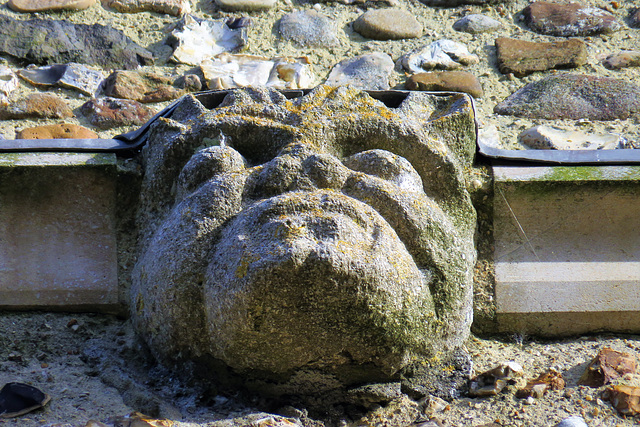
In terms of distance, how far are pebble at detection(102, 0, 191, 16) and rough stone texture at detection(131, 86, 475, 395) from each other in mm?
1655

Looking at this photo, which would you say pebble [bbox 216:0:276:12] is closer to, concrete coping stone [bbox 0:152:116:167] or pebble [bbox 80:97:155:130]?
pebble [bbox 80:97:155:130]

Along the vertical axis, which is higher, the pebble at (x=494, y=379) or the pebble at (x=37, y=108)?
the pebble at (x=37, y=108)

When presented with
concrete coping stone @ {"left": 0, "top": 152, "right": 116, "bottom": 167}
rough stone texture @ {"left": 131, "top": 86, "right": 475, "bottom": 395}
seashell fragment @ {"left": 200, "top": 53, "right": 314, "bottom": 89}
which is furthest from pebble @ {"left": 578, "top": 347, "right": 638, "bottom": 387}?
seashell fragment @ {"left": 200, "top": 53, "right": 314, "bottom": 89}

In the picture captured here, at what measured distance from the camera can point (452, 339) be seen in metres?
1.74

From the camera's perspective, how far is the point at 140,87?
3146 mm

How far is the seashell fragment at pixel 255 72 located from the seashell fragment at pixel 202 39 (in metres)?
0.07

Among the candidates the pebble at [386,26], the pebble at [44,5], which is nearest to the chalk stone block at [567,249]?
the pebble at [386,26]

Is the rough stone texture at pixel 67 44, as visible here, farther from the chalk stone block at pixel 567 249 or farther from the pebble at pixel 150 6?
the chalk stone block at pixel 567 249

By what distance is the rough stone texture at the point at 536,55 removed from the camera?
3.32 m

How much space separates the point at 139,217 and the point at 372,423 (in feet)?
2.94

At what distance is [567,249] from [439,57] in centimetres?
146

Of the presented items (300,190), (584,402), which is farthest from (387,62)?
(584,402)

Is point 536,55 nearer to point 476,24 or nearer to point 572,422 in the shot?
point 476,24

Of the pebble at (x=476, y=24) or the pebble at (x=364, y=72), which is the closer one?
the pebble at (x=364, y=72)
